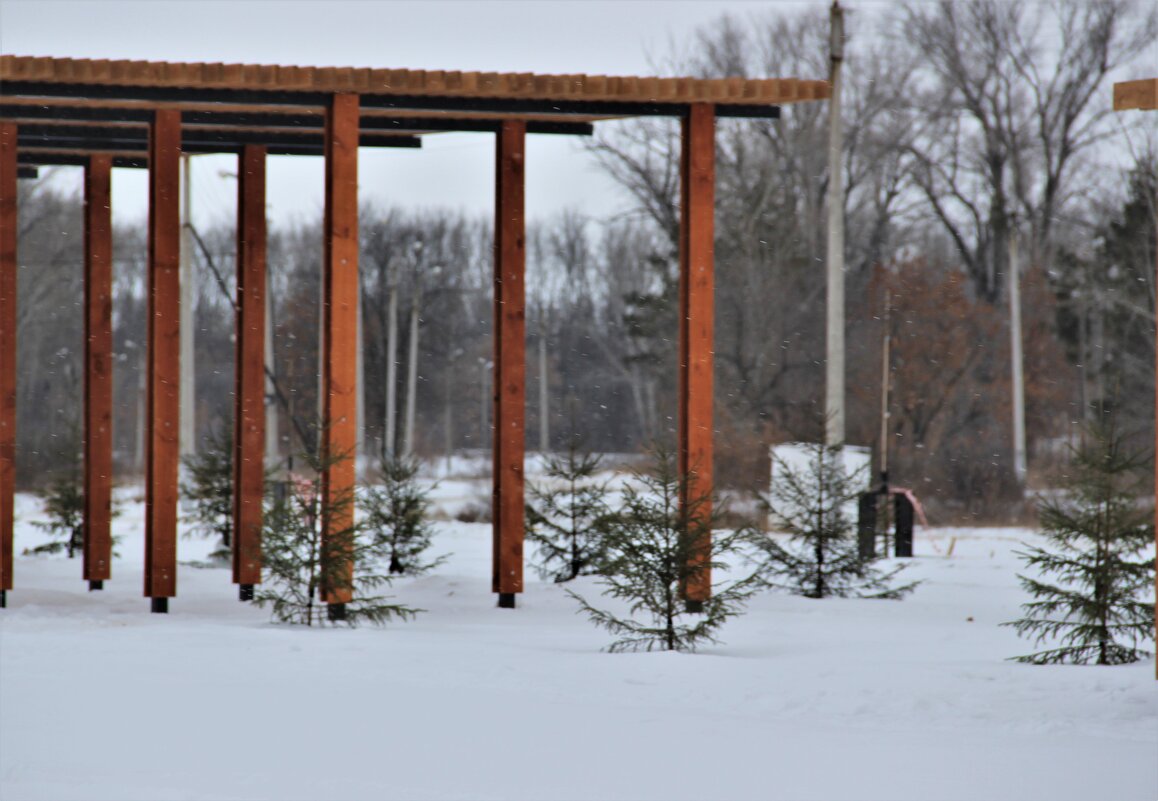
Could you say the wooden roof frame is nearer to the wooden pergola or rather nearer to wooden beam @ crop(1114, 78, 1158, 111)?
the wooden pergola

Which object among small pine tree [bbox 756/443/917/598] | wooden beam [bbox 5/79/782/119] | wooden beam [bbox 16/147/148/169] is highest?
wooden beam [bbox 16/147/148/169]

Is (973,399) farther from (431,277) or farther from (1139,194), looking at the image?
(431,277)

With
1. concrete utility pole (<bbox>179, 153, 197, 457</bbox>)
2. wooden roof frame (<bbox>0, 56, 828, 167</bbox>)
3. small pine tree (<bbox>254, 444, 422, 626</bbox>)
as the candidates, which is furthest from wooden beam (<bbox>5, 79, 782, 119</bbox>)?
concrete utility pole (<bbox>179, 153, 197, 457</bbox>)

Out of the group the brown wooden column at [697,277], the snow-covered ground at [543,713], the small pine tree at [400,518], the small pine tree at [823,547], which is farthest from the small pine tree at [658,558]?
the small pine tree at [400,518]

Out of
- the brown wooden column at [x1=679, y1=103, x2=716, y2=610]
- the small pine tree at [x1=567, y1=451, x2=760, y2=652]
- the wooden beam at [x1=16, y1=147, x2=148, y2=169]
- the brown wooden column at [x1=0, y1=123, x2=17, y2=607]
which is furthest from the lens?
the wooden beam at [x1=16, y1=147, x2=148, y2=169]

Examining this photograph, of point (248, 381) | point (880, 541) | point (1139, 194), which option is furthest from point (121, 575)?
point (1139, 194)

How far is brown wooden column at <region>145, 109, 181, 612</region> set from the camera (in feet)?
32.7

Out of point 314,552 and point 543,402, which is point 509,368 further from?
point 543,402

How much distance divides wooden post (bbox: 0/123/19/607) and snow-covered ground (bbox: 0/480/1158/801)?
80 centimetres

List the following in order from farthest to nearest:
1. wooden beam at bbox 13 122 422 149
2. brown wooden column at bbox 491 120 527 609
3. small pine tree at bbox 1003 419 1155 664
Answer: wooden beam at bbox 13 122 422 149 < brown wooden column at bbox 491 120 527 609 < small pine tree at bbox 1003 419 1155 664

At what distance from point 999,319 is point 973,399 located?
2373 millimetres

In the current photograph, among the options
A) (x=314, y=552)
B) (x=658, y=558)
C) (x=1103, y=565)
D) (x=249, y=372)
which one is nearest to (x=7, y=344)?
(x=249, y=372)

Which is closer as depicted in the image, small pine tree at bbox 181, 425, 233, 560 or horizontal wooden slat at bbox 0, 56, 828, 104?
horizontal wooden slat at bbox 0, 56, 828, 104

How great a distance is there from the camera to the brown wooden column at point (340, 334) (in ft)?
30.6
